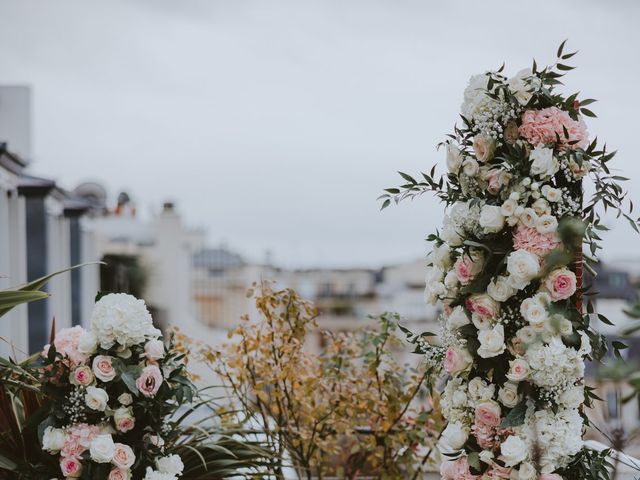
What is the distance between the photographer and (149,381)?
6.80 ft

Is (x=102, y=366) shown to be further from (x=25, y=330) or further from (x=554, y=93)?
(x=25, y=330)

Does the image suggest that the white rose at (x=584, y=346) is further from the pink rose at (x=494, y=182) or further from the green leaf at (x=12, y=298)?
the green leaf at (x=12, y=298)

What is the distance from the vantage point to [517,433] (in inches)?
76.9

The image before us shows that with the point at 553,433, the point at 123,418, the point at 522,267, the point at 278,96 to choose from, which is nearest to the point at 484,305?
the point at 522,267

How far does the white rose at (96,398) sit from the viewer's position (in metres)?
2.04

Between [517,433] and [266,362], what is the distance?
1.27 meters

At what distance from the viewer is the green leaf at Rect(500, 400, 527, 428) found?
1934 mm

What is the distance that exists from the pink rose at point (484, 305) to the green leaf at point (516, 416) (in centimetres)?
25

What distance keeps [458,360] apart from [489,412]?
0.52 feet

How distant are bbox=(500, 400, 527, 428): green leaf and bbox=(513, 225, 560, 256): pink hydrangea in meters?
0.41

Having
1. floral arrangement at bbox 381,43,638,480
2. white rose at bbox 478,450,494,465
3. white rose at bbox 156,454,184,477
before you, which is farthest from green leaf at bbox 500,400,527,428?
white rose at bbox 156,454,184,477

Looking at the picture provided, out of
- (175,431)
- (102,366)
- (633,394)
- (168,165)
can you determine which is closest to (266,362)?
(175,431)

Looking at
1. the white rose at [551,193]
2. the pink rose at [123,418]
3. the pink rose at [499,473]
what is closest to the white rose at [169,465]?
the pink rose at [123,418]

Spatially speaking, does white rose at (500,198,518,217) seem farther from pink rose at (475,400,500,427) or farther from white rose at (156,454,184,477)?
white rose at (156,454,184,477)
